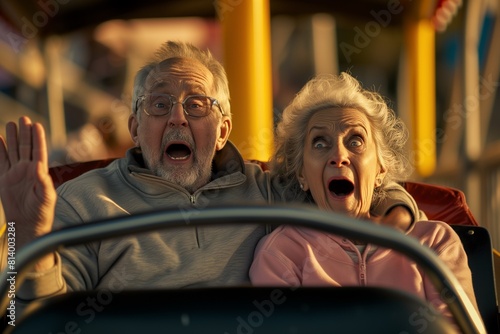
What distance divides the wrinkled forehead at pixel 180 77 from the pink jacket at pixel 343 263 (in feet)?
1.73

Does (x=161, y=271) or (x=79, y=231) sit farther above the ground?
(x=79, y=231)

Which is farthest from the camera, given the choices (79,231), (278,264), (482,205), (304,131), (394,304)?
(482,205)

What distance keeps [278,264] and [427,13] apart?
358 cm

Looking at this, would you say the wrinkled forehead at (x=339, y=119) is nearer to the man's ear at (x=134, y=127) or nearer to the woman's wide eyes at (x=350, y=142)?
the woman's wide eyes at (x=350, y=142)

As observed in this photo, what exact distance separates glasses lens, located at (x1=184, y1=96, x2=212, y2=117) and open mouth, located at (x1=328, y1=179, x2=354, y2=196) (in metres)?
0.43

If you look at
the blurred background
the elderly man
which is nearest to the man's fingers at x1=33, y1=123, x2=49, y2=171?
the elderly man

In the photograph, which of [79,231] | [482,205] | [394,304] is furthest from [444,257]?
[482,205]

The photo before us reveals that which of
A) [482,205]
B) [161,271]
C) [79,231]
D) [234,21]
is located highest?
[234,21]

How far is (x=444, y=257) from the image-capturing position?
7.57 ft

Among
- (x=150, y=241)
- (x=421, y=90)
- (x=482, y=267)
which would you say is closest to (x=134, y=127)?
(x=150, y=241)

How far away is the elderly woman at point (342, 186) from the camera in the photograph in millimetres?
2271

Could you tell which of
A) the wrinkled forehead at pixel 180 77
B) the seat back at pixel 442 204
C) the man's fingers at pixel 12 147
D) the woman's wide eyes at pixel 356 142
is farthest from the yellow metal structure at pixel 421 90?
the man's fingers at pixel 12 147

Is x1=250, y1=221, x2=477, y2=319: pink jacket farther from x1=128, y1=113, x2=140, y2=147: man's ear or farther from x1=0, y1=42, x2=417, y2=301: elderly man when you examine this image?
x1=128, y1=113, x2=140, y2=147: man's ear

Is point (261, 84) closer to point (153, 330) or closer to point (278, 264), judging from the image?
point (278, 264)
